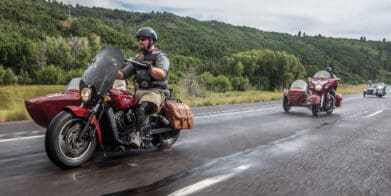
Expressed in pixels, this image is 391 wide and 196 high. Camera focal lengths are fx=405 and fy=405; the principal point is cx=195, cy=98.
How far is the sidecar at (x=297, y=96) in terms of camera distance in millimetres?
16328

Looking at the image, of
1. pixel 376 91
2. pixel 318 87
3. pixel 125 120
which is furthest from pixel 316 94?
pixel 376 91

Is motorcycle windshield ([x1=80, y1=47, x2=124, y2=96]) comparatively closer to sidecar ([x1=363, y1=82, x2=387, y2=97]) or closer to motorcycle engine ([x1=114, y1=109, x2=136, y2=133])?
motorcycle engine ([x1=114, y1=109, x2=136, y2=133])

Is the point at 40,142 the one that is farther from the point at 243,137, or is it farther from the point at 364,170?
the point at 364,170

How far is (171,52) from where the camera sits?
137m

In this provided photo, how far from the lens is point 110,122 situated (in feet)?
17.4

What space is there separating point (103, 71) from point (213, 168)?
6.40ft

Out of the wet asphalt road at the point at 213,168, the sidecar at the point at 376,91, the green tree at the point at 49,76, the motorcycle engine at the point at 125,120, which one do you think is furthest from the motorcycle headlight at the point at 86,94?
the green tree at the point at 49,76

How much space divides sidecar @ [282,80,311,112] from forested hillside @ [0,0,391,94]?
22177mm

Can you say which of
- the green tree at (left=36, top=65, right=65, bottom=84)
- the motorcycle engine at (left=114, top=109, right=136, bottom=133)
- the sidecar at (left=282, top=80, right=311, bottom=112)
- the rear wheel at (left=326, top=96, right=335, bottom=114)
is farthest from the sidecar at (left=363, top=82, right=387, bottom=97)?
the green tree at (left=36, top=65, right=65, bottom=84)

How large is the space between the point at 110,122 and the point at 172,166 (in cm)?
101

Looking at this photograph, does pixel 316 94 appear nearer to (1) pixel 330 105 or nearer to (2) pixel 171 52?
(1) pixel 330 105

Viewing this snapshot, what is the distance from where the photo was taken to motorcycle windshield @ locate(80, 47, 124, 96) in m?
5.22

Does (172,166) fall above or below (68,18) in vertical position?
below

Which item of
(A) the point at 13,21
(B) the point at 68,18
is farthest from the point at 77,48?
(B) the point at 68,18
